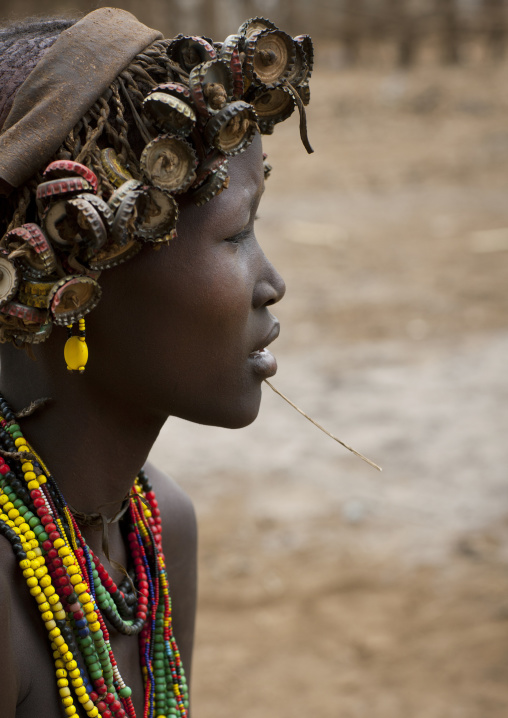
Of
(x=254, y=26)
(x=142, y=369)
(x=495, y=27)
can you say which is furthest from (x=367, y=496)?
(x=495, y=27)

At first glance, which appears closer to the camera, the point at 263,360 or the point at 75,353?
the point at 75,353

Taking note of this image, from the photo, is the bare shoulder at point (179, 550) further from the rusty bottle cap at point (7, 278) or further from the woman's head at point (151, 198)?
the rusty bottle cap at point (7, 278)

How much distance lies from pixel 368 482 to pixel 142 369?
3852 millimetres

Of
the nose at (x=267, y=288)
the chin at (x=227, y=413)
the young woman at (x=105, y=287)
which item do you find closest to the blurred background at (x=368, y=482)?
the young woman at (x=105, y=287)

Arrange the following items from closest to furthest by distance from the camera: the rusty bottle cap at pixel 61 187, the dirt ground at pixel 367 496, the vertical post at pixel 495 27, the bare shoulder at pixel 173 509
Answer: the rusty bottle cap at pixel 61 187, the bare shoulder at pixel 173 509, the dirt ground at pixel 367 496, the vertical post at pixel 495 27

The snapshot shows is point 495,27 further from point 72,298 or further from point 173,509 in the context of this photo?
point 72,298

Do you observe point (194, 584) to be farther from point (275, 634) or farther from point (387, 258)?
point (387, 258)

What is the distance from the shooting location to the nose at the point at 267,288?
5.70 feet

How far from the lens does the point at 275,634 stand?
421cm

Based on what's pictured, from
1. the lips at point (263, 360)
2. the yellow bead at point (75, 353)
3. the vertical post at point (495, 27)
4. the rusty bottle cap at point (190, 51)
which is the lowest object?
the vertical post at point (495, 27)

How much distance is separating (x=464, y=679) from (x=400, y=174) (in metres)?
9.90

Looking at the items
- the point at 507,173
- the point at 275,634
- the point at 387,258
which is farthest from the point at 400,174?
the point at 275,634

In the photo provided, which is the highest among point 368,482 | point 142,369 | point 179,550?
point 142,369

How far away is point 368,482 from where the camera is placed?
538 centimetres
